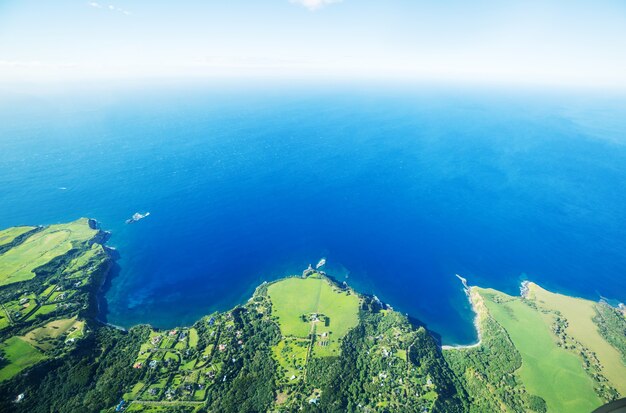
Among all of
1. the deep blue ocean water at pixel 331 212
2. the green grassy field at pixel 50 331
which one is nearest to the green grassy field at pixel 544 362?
the deep blue ocean water at pixel 331 212

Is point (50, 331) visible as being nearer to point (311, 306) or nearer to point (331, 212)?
point (311, 306)

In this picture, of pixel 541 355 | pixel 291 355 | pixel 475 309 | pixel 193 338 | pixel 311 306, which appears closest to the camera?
pixel 291 355

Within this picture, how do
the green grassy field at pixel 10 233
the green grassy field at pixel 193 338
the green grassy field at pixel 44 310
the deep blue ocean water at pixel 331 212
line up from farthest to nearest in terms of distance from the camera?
the green grassy field at pixel 10 233 < the deep blue ocean water at pixel 331 212 < the green grassy field at pixel 44 310 < the green grassy field at pixel 193 338

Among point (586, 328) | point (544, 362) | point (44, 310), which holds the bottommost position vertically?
point (544, 362)

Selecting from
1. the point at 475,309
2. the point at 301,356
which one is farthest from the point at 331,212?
the point at 301,356

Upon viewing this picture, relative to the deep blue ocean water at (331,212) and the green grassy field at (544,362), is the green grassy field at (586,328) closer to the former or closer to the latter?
the green grassy field at (544,362)
